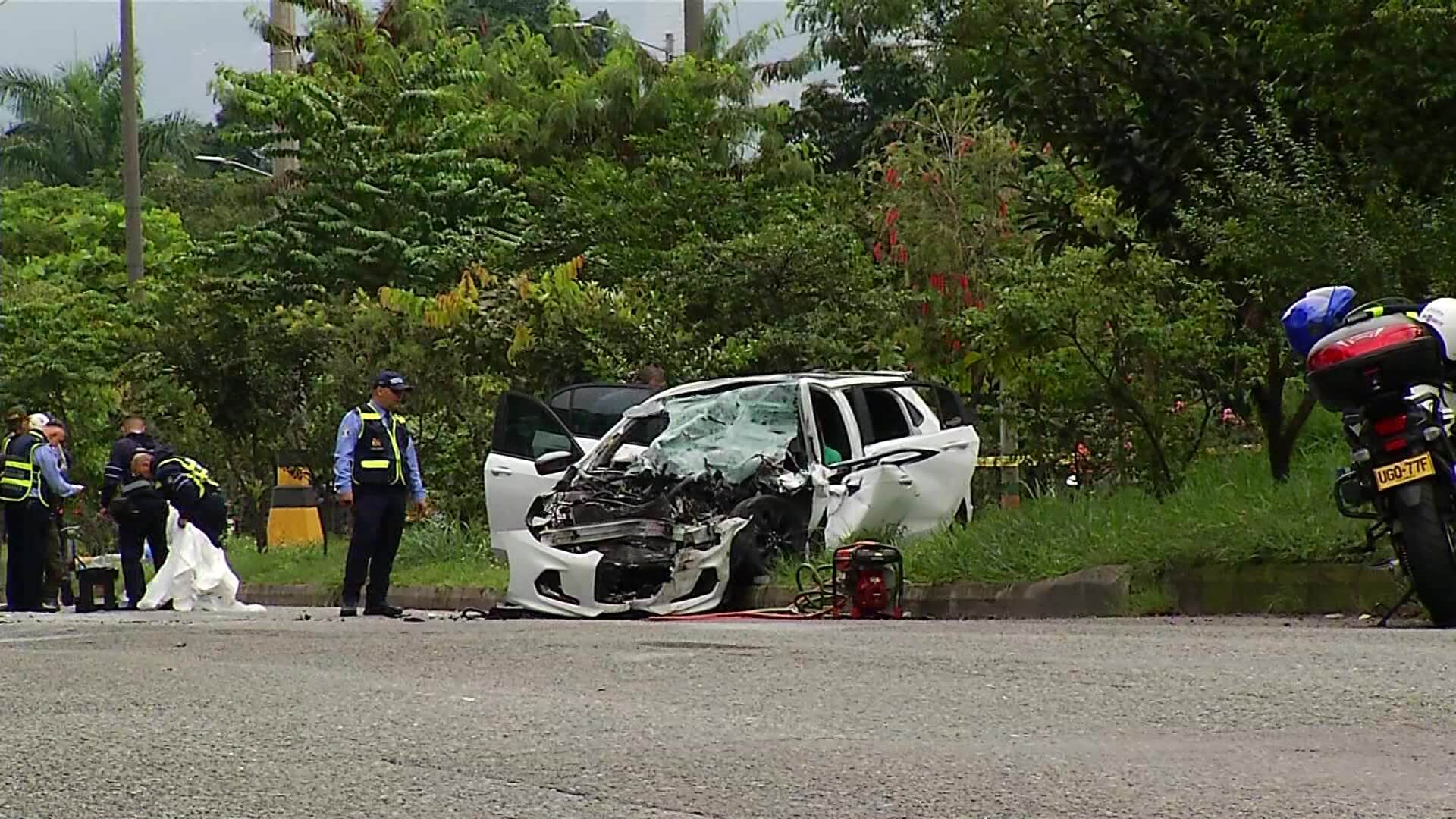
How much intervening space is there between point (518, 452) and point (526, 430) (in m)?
0.17

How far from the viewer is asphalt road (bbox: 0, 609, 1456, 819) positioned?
20.0ft

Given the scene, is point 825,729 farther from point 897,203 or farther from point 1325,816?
point 897,203

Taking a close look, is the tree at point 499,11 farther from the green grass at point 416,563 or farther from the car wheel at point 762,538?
the car wheel at point 762,538

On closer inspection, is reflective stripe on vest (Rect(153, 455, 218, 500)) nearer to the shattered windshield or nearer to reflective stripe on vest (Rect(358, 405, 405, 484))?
A: reflective stripe on vest (Rect(358, 405, 405, 484))

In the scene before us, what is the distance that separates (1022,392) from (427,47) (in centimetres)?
1943

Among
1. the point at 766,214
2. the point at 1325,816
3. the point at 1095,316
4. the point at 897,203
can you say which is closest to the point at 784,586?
the point at 1095,316

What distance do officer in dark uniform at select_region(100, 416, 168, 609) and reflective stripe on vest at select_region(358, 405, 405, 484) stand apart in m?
4.50

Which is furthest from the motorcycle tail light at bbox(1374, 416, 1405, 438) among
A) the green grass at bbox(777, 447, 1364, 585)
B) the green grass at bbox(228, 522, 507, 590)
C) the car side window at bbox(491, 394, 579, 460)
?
A: the green grass at bbox(228, 522, 507, 590)

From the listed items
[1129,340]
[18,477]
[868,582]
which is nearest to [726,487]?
[868,582]

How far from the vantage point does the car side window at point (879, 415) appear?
15719 mm

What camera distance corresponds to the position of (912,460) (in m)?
15.7

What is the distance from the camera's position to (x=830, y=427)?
622 inches

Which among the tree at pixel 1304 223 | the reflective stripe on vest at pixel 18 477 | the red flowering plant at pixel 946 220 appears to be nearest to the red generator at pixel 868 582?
the tree at pixel 1304 223

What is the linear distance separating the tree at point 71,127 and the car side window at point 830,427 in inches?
1923
